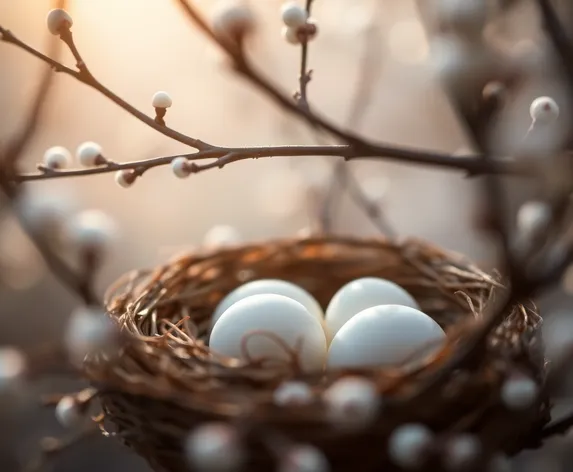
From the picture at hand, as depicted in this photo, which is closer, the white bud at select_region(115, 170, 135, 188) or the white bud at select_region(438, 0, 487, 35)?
the white bud at select_region(438, 0, 487, 35)

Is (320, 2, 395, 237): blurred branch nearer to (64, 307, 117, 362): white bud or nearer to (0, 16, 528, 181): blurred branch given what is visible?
(0, 16, 528, 181): blurred branch

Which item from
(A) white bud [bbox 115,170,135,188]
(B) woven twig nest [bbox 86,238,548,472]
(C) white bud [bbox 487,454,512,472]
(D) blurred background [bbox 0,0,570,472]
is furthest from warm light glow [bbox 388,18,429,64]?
(C) white bud [bbox 487,454,512,472]

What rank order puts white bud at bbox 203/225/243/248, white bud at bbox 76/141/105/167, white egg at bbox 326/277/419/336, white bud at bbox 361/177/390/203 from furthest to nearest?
white bud at bbox 361/177/390/203 → white bud at bbox 203/225/243/248 → white egg at bbox 326/277/419/336 → white bud at bbox 76/141/105/167

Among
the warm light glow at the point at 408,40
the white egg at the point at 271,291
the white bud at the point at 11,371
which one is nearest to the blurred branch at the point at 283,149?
the white bud at the point at 11,371

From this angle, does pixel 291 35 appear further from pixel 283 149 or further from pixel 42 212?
pixel 42 212

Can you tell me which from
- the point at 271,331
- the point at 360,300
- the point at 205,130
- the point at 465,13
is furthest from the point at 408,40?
the point at 465,13

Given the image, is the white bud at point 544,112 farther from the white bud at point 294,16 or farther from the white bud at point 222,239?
the white bud at point 222,239
